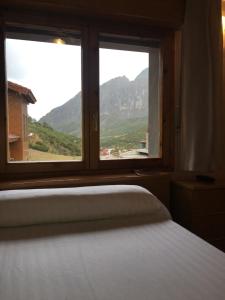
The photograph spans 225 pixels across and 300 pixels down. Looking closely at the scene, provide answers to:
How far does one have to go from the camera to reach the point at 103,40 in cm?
231

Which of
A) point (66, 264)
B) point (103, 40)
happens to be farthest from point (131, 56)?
point (66, 264)

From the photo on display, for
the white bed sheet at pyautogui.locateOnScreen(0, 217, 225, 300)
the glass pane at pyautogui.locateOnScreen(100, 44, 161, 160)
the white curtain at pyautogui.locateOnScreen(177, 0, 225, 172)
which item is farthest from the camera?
the glass pane at pyautogui.locateOnScreen(100, 44, 161, 160)

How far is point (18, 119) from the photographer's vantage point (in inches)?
85.5

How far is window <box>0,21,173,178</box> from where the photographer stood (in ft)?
7.06

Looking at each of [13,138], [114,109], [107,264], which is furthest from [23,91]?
[107,264]

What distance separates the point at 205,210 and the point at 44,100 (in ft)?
5.09

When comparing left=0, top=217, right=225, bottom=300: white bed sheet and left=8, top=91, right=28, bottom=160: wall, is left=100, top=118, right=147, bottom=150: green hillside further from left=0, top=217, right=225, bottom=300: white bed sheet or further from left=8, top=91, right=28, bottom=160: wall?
left=0, top=217, right=225, bottom=300: white bed sheet

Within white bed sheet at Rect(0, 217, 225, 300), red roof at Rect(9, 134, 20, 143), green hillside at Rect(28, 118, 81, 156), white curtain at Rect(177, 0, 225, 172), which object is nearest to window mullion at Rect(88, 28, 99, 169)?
green hillside at Rect(28, 118, 81, 156)

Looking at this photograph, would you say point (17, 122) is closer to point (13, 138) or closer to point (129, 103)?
point (13, 138)

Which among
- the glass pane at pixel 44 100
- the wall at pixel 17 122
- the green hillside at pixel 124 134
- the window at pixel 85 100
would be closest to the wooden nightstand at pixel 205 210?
the window at pixel 85 100

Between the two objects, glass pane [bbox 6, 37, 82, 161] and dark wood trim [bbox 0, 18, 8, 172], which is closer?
dark wood trim [bbox 0, 18, 8, 172]

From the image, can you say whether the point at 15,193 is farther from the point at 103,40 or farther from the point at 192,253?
the point at 103,40

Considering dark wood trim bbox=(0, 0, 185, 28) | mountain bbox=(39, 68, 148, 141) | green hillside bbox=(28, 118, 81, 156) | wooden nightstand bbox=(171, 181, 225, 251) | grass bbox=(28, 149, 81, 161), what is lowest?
wooden nightstand bbox=(171, 181, 225, 251)

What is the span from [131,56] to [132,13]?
0.38 meters
